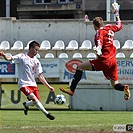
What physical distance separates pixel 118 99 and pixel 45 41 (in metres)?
12.8

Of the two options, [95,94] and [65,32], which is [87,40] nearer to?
[65,32]

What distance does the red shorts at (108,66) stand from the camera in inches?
535

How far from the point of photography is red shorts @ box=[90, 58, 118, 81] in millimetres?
13602

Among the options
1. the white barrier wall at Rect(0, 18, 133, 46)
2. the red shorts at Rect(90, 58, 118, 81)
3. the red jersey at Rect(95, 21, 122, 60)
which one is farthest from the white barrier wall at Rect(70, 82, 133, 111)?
the white barrier wall at Rect(0, 18, 133, 46)

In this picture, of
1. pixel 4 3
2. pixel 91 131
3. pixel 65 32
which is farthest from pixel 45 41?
pixel 91 131

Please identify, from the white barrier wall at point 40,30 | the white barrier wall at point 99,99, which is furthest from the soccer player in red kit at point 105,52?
the white barrier wall at point 40,30

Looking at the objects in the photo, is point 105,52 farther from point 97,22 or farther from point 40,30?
point 40,30

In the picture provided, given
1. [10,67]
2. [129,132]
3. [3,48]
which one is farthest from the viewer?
[3,48]

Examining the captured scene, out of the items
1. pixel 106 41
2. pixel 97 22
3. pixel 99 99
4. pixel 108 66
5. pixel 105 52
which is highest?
pixel 97 22

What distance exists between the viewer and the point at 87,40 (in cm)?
3738

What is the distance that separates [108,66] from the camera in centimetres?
1366

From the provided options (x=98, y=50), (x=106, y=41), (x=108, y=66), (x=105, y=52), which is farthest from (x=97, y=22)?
(x=108, y=66)

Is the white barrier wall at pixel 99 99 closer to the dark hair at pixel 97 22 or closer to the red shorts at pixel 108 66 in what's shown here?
the red shorts at pixel 108 66

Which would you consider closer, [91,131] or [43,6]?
[91,131]
